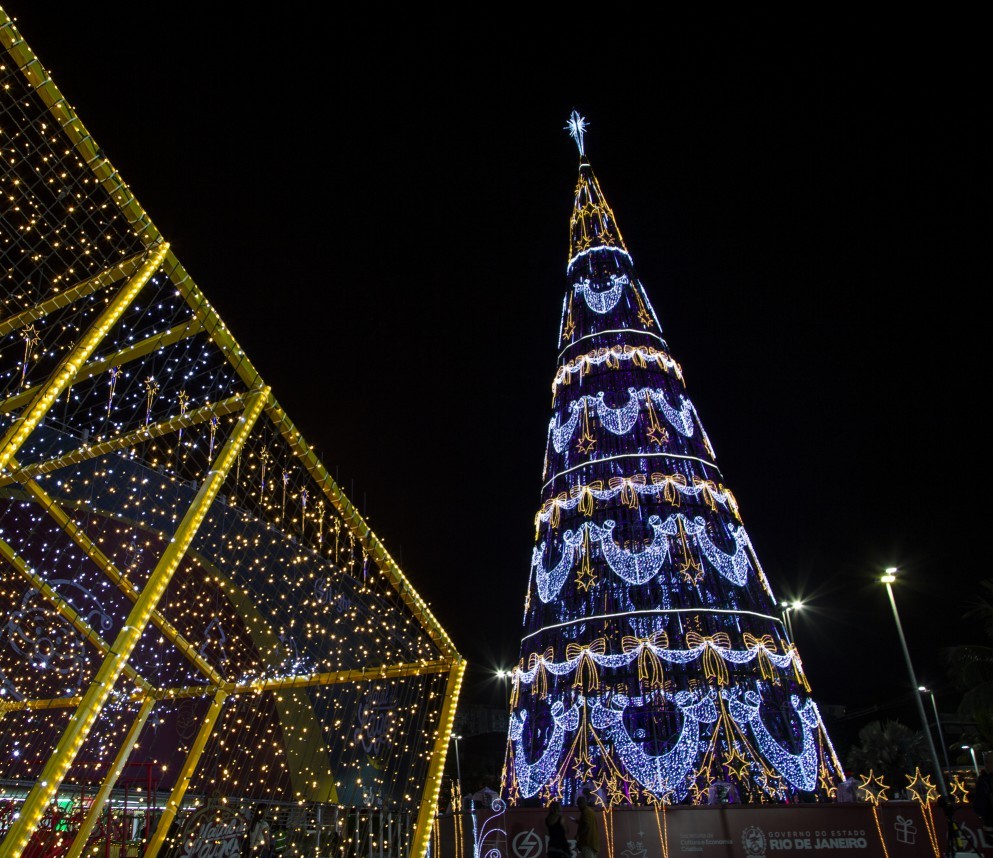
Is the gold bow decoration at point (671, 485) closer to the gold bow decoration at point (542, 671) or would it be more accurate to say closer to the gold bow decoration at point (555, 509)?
the gold bow decoration at point (555, 509)

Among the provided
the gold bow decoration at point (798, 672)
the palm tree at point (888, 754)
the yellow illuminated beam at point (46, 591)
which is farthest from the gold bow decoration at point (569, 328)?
the palm tree at point (888, 754)

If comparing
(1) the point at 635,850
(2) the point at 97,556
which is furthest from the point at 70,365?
(1) the point at 635,850

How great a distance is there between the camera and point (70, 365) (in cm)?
571

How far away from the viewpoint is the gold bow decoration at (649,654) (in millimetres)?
13672

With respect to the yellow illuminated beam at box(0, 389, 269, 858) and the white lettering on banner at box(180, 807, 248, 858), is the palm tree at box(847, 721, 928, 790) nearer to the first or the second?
the white lettering on banner at box(180, 807, 248, 858)

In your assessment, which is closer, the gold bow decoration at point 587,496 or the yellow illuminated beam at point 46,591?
the yellow illuminated beam at point 46,591

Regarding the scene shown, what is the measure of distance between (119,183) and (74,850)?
693 centimetres

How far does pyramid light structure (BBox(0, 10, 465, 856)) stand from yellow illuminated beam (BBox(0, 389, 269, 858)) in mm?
17

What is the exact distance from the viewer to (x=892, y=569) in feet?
61.0

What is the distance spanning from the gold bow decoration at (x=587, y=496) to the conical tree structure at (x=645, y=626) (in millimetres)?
31

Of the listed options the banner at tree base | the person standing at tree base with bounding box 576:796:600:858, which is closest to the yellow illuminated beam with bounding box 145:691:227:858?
the banner at tree base

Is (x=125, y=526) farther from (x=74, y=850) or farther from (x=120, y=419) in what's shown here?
(x=74, y=850)

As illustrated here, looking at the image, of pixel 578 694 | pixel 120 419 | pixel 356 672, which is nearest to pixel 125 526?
pixel 120 419

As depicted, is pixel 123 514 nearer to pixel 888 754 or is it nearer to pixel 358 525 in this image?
pixel 358 525
